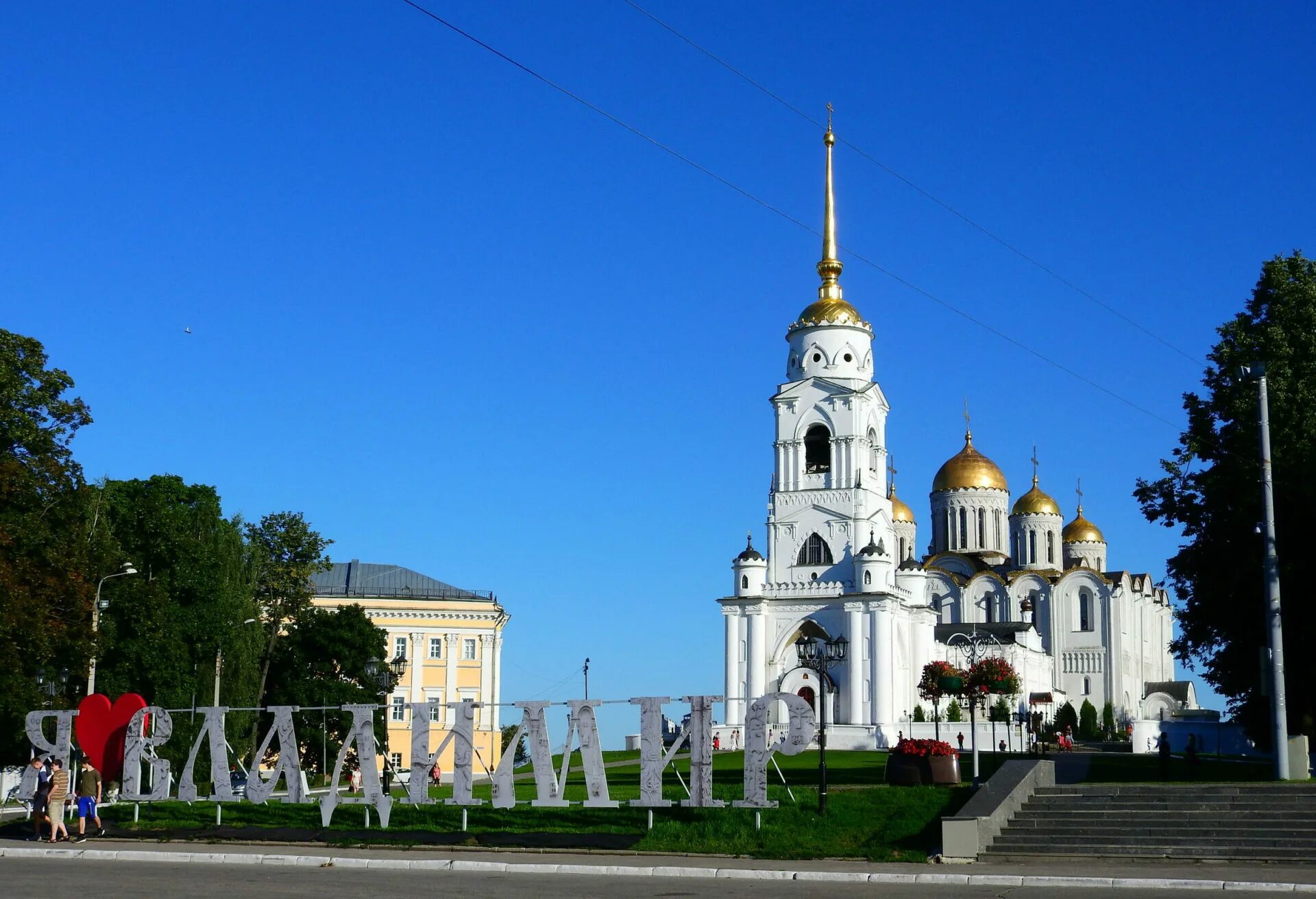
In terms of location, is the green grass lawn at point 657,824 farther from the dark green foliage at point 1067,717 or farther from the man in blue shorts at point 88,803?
the dark green foliage at point 1067,717

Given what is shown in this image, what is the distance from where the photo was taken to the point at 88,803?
26.6m

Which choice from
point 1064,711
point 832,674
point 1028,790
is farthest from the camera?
point 1064,711

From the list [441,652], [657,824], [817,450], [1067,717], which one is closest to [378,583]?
[441,652]

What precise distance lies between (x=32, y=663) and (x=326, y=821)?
1337 centimetres

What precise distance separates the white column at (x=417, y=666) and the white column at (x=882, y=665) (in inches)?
863

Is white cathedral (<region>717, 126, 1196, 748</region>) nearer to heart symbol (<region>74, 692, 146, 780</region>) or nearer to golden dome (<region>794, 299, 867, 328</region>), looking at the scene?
golden dome (<region>794, 299, 867, 328</region>)

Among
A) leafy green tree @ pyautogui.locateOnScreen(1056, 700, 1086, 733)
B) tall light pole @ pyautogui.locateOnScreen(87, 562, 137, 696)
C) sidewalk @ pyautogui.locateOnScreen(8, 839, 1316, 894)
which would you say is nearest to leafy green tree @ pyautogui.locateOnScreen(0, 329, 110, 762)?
A: tall light pole @ pyautogui.locateOnScreen(87, 562, 137, 696)

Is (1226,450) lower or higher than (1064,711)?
higher

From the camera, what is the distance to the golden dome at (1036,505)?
10456 centimetres

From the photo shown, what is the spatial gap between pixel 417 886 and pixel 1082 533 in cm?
9607

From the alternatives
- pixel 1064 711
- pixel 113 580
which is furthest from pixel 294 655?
pixel 1064 711

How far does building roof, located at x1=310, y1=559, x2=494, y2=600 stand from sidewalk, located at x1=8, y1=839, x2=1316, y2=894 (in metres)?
52.9

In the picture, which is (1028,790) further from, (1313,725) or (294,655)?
(294,655)

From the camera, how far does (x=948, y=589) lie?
3939 inches
